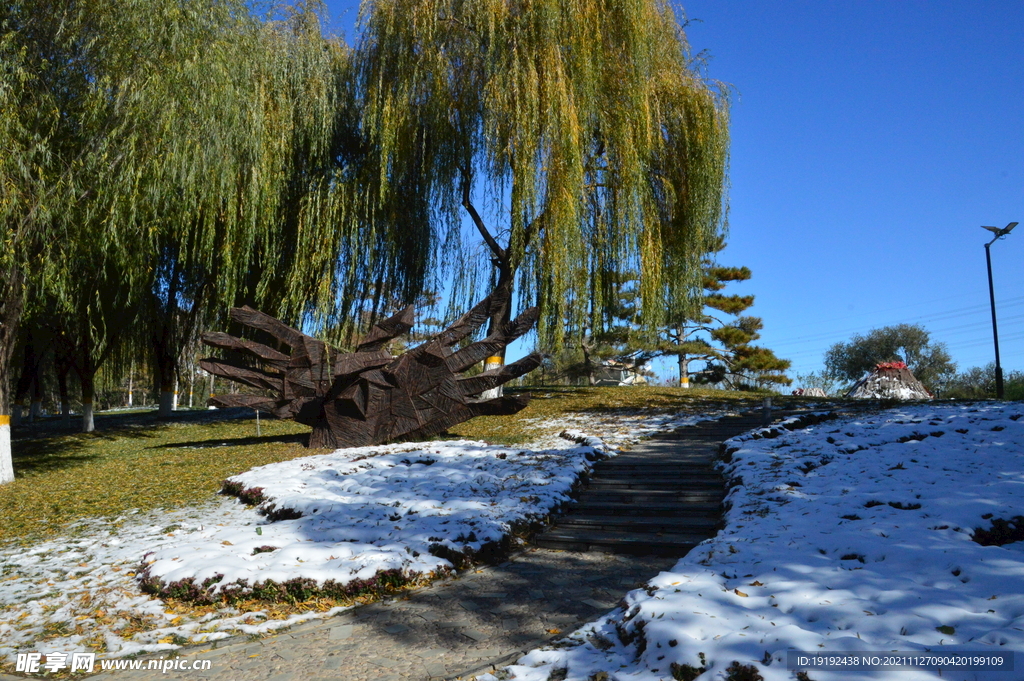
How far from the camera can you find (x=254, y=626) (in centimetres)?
428

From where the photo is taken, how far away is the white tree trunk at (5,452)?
8.90 m

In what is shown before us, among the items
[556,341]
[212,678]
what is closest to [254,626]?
[212,678]

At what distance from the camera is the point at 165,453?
10766mm

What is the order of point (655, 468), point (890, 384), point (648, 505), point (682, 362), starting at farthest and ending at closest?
1. point (682, 362)
2. point (890, 384)
3. point (655, 468)
4. point (648, 505)

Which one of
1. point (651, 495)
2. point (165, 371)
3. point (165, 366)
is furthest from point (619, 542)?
point (165, 371)

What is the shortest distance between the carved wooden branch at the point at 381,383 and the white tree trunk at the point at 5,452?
246cm

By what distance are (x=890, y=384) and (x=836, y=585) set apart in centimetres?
1844

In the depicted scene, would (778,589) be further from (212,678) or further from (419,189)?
(419,189)

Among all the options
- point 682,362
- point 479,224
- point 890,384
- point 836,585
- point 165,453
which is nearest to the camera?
point 836,585

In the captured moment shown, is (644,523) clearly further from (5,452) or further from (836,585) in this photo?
(5,452)

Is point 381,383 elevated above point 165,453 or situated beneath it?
elevated above

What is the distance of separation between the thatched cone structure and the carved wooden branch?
1409cm

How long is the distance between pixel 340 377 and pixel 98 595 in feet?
16.1

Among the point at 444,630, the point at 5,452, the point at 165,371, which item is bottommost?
the point at 444,630
